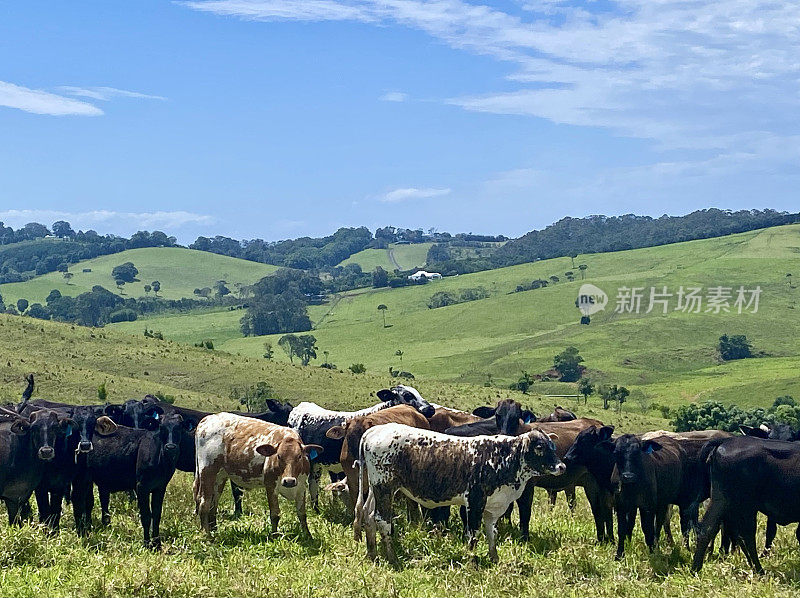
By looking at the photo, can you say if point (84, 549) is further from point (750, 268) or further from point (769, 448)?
point (750, 268)

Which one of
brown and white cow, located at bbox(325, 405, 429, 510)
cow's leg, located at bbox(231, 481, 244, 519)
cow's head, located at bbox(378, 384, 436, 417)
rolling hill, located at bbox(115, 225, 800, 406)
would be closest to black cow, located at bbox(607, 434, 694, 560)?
brown and white cow, located at bbox(325, 405, 429, 510)

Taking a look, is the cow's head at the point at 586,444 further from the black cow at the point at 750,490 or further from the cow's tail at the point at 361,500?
the cow's tail at the point at 361,500

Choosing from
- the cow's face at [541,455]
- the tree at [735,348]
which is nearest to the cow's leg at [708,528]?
the cow's face at [541,455]

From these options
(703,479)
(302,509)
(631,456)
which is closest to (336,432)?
(302,509)

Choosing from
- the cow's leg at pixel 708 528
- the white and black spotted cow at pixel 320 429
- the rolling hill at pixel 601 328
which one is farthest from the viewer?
the rolling hill at pixel 601 328

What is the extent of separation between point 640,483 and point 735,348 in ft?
381

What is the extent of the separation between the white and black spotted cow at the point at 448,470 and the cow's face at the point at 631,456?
1.19 m

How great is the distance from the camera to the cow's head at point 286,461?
14.7 m

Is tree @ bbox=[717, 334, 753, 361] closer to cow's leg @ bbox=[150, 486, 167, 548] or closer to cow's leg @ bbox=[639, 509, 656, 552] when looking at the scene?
cow's leg @ bbox=[639, 509, 656, 552]

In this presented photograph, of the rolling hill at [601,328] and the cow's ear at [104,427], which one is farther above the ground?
the cow's ear at [104,427]

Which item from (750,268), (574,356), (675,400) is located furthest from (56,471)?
(750,268)

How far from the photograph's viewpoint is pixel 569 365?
4454 inches

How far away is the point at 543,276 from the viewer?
594ft

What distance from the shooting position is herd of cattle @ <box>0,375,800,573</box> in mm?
13344
